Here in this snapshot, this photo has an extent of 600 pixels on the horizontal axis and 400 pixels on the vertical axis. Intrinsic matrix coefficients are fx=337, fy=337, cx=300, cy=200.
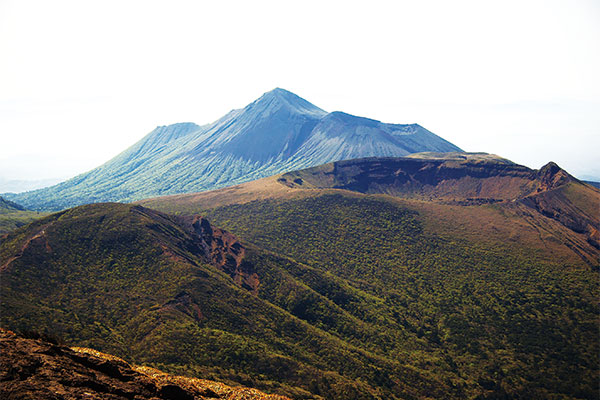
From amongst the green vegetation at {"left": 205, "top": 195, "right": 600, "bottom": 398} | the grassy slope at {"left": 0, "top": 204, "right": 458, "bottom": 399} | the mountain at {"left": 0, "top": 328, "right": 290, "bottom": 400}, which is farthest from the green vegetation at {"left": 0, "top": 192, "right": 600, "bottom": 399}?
the mountain at {"left": 0, "top": 328, "right": 290, "bottom": 400}

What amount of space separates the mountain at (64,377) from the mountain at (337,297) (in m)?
34.5

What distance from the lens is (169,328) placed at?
6869 centimetres

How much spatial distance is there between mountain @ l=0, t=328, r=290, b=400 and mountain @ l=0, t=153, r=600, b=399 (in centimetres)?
3452

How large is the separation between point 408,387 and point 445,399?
8600 mm

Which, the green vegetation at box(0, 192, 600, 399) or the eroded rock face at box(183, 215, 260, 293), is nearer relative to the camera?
the green vegetation at box(0, 192, 600, 399)

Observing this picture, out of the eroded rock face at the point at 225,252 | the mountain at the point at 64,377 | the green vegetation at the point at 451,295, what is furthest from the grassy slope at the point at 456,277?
the mountain at the point at 64,377

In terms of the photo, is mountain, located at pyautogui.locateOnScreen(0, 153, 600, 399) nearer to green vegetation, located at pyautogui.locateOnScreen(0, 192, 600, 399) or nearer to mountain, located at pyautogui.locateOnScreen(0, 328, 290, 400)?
green vegetation, located at pyautogui.locateOnScreen(0, 192, 600, 399)

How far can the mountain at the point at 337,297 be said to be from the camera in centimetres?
6912

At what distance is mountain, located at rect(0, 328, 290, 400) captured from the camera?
20.2 m

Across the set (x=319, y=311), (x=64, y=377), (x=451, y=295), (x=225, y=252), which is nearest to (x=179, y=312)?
(x=225, y=252)

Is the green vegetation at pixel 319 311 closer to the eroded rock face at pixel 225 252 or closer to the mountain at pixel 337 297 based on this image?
the mountain at pixel 337 297

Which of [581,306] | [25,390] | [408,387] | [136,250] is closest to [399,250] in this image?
[581,306]

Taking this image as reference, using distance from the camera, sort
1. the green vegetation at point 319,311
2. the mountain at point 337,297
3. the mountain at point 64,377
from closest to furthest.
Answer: the mountain at point 64,377, the green vegetation at point 319,311, the mountain at point 337,297

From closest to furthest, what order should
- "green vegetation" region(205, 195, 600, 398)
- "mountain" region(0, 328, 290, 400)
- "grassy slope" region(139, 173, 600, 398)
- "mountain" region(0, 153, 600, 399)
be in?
"mountain" region(0, 328, 290, 400)
"mountain" region(0, 153, 600, 399)
"green vegetation" region(205, 195, 600, 398)
"grassy slope" region(139, 173, 600, 398)
